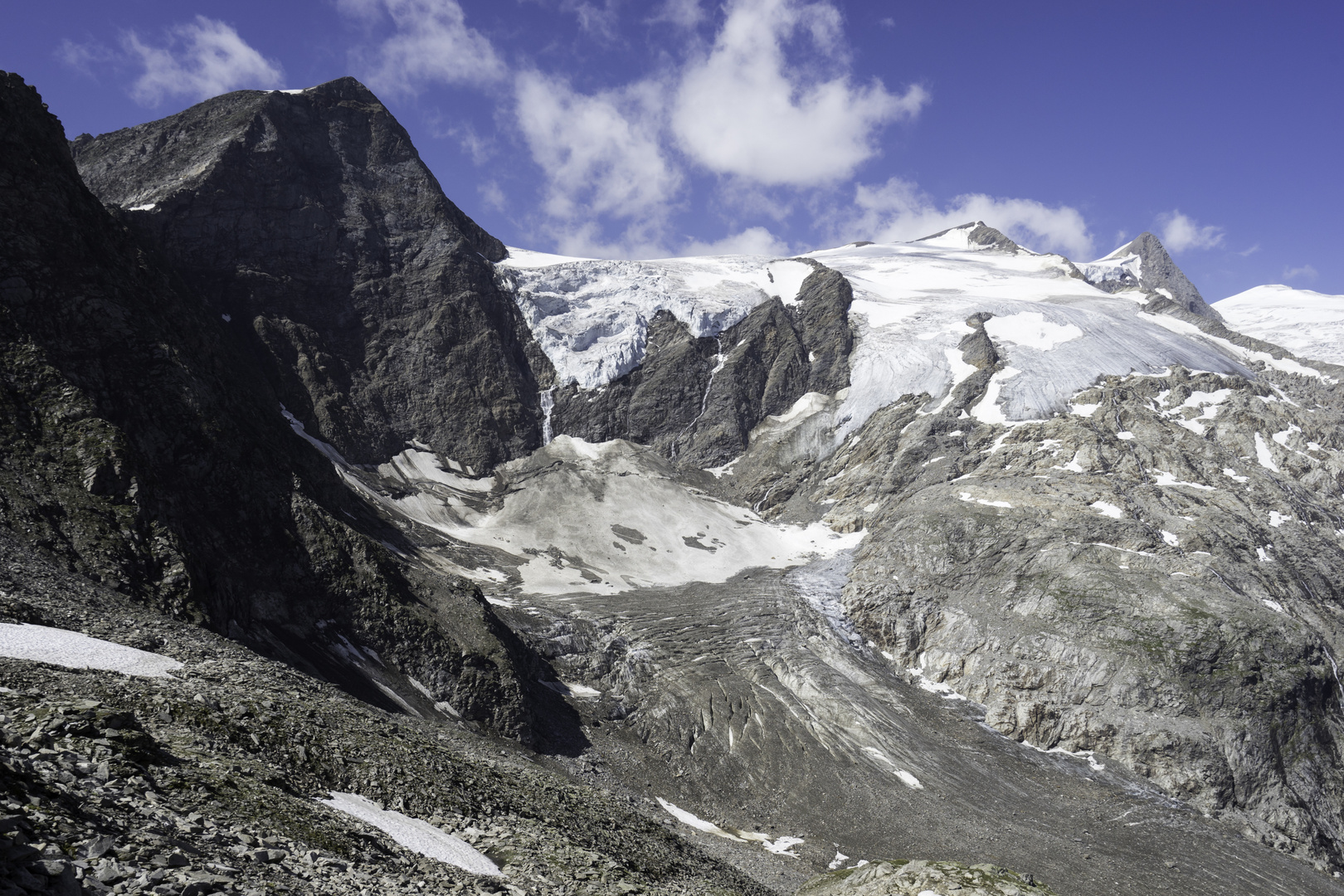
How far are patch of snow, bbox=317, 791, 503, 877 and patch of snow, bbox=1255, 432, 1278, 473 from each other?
106464 millimetres

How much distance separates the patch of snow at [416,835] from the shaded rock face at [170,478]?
840 inches

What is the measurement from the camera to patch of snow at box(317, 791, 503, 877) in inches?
797

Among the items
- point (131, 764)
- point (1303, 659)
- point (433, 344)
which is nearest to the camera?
point (131, 764)

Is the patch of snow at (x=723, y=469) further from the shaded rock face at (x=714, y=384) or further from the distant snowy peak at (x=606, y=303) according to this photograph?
the distant snowy peak at (x=606, y=303)

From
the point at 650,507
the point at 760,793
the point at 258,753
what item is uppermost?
the point at 650,507

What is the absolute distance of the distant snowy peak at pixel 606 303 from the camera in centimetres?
12594

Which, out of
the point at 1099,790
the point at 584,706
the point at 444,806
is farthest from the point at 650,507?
the point at 444,806

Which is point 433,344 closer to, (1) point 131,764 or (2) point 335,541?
(2) point 335,541

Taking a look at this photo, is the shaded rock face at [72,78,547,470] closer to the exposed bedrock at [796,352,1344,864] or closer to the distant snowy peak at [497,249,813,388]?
the distant snowy peak at [497,249,813,388]

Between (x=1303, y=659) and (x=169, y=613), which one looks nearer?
(x=169, y=613)

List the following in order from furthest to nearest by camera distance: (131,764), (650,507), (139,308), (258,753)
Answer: (650,507)
(139,308)
(258,753)
(131,764)

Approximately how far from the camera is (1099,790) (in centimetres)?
6078

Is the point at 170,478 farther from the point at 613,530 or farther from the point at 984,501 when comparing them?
the point at 984,501

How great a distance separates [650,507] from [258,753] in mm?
79345
